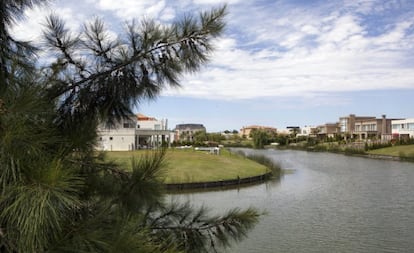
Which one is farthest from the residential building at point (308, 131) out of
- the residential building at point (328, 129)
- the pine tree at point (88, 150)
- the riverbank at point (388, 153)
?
the pine tree at point (88, 150)

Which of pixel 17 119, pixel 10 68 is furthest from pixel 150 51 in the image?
pixel 17 119

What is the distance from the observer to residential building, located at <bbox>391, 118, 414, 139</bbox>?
62125mm

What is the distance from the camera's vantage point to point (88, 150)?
219cm

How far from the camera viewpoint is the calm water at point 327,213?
10141 millimetres

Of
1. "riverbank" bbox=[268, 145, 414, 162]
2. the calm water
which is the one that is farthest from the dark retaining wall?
"riverbank" bbox=[268, 145, 414, 162]

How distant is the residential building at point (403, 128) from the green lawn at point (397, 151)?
13.8m

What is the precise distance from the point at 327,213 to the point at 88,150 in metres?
12.6

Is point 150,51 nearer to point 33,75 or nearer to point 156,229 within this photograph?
point 33,75

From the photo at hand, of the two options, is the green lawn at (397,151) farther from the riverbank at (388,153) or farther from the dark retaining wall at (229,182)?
the dark retaining wall at (229,182)

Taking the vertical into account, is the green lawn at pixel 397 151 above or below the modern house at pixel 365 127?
below

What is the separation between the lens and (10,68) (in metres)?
1.95

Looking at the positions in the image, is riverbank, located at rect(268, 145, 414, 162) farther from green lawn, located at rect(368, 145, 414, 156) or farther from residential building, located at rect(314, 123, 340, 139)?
residential building, located at rect(314, 123, 340, 139)

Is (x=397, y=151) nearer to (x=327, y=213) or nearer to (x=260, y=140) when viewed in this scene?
(x=260, y=140)

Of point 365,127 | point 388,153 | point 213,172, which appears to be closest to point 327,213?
point 213,172
